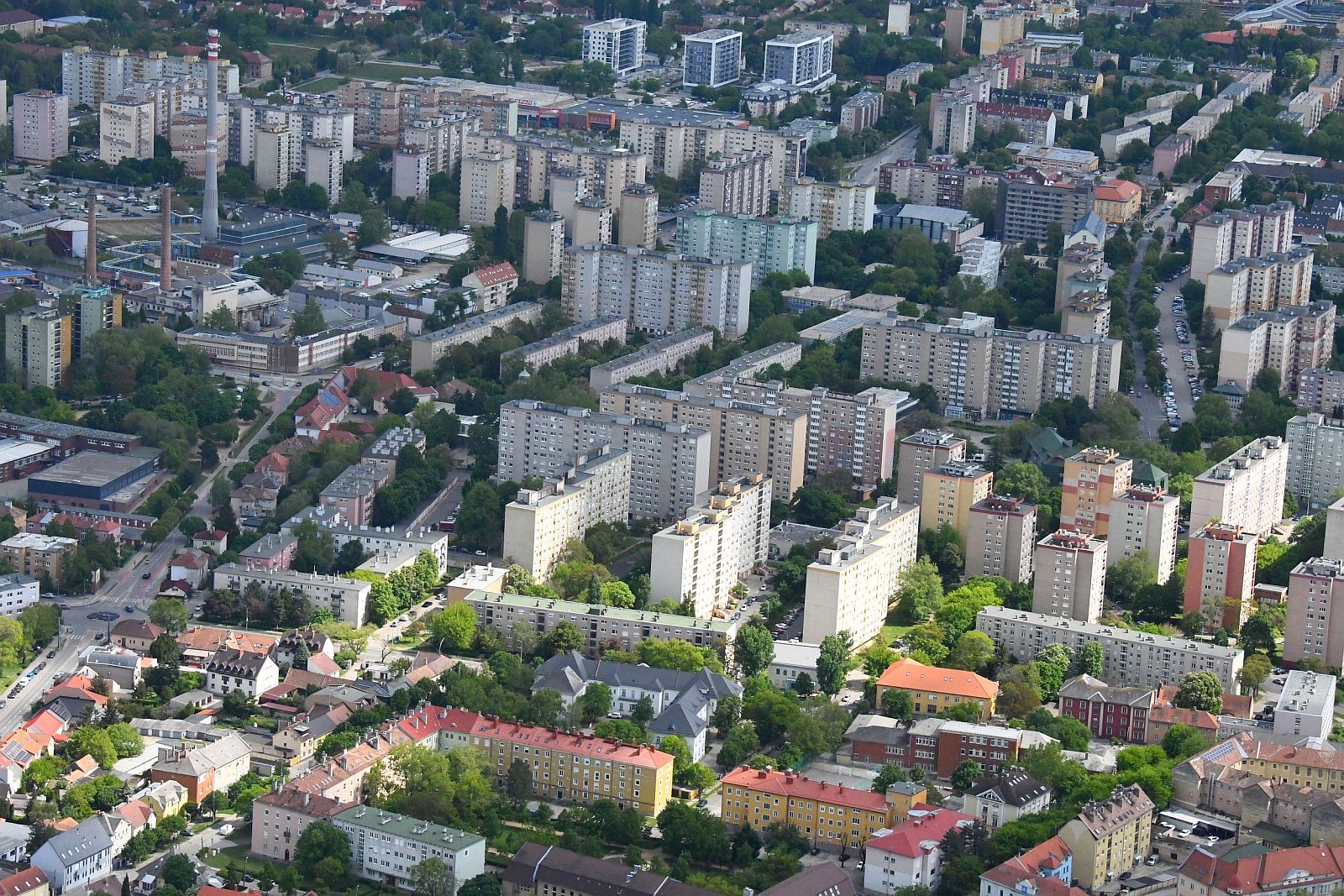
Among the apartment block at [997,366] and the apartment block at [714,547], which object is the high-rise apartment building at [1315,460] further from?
the apartment block at [714,547]

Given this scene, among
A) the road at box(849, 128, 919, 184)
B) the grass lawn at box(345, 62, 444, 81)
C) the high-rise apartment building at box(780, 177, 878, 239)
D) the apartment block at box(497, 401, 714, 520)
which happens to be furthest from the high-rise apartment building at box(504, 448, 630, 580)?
the grass lawn at box(345, 62, 444, 81)

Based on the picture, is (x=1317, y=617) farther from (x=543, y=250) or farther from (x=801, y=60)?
(x=801, y=60)

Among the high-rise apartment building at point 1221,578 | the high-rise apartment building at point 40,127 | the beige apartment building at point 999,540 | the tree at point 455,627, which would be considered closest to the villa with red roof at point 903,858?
the tree at point 455,627

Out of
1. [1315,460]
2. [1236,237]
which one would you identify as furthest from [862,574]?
[1236,237]

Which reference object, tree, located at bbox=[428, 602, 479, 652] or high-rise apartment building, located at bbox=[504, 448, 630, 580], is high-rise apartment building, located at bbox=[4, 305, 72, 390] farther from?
tree, located at bbox=[428, 602, 479, 652]

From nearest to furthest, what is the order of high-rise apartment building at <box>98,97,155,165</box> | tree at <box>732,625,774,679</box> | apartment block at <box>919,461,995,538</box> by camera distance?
tree at <box>732,625,774,679</box>, apartment block at <box>919,461,995,538</box>, high-rise apartment building at <box>98,97,155,165</box>

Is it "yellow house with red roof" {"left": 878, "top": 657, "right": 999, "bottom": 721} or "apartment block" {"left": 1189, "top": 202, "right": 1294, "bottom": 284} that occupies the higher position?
"apartment block" {"left": 1189, "top": 202, "right": 1294, "bottom": 284}

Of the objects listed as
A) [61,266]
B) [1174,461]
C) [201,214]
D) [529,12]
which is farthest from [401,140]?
[1174,461]

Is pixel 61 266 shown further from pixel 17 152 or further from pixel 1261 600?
pixel 1261 600
